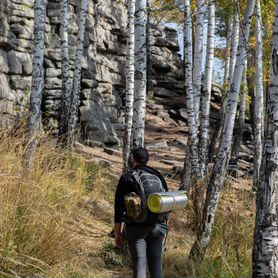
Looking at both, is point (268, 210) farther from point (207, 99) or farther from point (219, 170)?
point (207, 99)

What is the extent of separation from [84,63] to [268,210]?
606 inches

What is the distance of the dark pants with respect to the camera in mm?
4859

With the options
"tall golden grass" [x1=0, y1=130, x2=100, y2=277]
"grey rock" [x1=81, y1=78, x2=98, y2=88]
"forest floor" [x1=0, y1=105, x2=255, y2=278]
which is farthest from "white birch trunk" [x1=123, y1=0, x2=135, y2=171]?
"grey rock" [x1=81, y1=78, x2=98, y2=88]

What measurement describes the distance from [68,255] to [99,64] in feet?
50.7

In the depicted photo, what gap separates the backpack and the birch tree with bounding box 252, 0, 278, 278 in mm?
1047

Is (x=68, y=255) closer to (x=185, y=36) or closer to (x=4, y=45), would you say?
(x=185, y=36)

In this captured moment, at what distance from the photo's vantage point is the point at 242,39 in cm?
712

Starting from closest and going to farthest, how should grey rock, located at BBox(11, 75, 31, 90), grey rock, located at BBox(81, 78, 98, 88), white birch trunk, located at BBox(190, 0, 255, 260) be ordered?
white birch trunk, located at BBox(190, 0, 255, 260)
grey rock, located at BBox(11, 75, 31, 90)
grey rock, located at BBox(81, 78, 98, 88)

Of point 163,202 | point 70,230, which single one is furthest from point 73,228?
point 163,202

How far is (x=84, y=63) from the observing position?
65.0 feet

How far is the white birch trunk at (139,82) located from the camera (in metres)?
7.66

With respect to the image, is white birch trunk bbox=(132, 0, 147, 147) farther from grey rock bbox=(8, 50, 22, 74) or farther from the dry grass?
grey rock bbox=(8, 50, 22, 74)

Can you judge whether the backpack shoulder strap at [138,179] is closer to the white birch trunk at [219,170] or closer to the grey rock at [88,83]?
the white birch trunk at [219,170]

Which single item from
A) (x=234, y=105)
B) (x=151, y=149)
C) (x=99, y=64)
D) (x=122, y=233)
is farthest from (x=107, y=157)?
(x=122, y=233)
